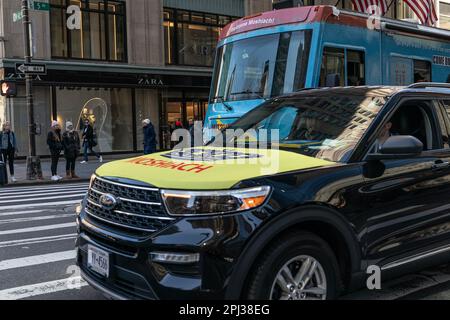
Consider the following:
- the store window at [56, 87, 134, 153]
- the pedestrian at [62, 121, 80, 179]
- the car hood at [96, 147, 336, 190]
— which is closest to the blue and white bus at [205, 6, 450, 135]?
the car hood at [96, 147, 336, 190]

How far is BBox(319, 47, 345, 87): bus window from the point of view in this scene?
9.08m

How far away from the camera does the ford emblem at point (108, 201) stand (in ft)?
12.1

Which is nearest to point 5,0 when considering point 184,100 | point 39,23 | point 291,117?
point 39,23

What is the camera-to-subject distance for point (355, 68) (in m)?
9.73

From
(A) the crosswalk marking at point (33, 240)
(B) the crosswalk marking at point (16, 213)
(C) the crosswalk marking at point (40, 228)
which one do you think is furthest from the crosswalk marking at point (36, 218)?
(A) the crosswalk marking at point (33, 240)

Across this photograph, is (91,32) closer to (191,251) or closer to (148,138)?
(148,138)

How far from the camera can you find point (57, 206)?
10562 mm

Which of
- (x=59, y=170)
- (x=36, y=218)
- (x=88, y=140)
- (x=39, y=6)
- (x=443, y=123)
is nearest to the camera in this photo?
(x=443, y=123)

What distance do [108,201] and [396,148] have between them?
2153mm

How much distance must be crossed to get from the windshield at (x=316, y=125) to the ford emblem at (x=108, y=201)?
57.0 inches

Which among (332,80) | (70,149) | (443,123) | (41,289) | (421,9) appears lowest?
(41,289)

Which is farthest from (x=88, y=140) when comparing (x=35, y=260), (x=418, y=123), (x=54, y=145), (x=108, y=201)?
(x=108, y=201)

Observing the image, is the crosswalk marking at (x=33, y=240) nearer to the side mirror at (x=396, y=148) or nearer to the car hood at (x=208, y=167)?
the car hood at (x=208, y=167)
